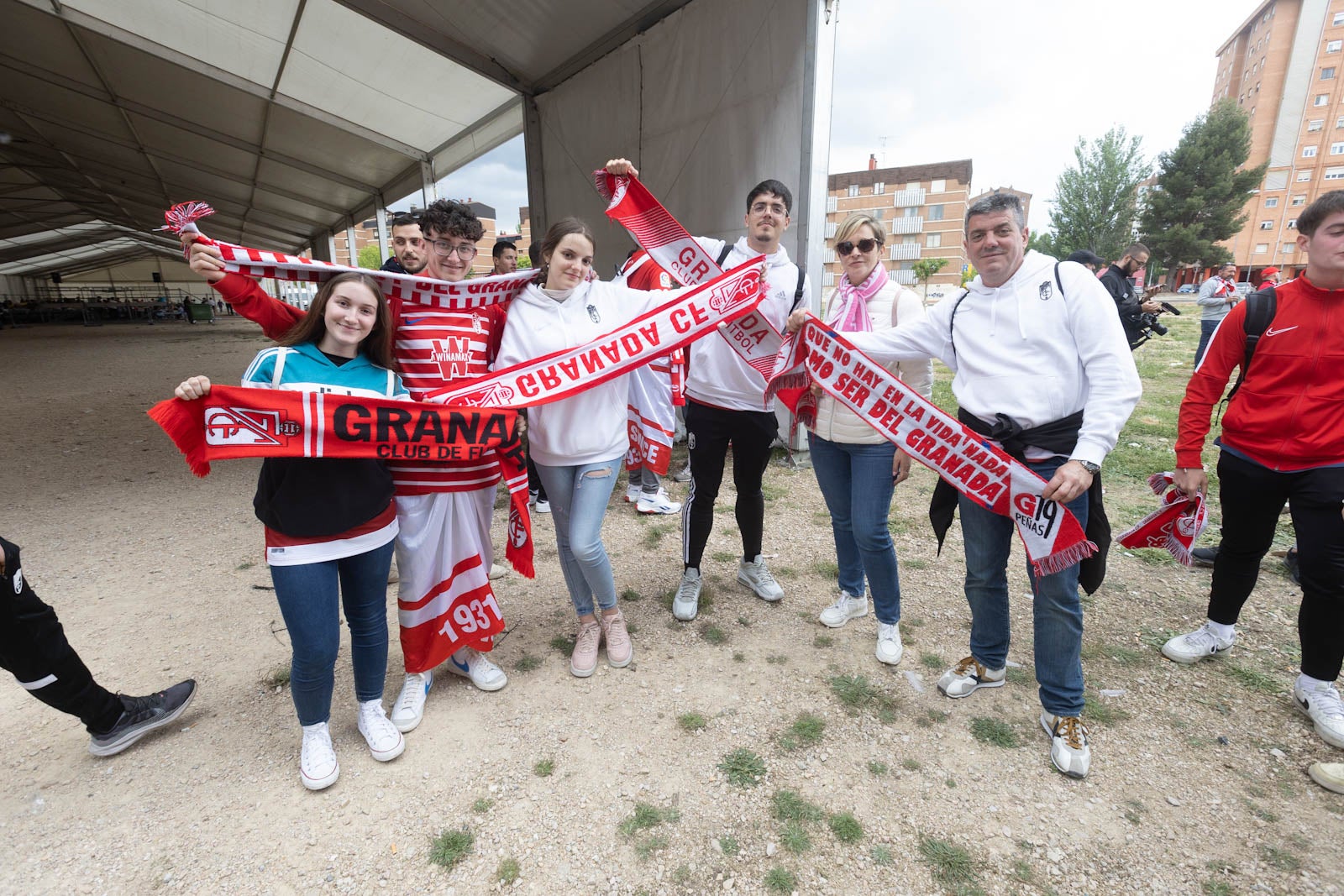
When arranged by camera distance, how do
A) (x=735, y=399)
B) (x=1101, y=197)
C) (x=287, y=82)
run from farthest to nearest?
(x=1101, y=197) → (x=287, y=82) → (x=735, y=399)

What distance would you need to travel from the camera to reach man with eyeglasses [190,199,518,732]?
251 cm

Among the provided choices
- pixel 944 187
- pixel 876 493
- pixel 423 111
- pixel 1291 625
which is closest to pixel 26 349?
pixel 423 111

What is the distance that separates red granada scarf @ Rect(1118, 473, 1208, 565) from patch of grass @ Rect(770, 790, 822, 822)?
6.64 ft

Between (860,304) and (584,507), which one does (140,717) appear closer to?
(584,507)

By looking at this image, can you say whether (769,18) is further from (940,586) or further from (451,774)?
(451,774)

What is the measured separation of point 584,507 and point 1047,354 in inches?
77.6

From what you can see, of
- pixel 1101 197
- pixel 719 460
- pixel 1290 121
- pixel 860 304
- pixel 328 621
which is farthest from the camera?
pixel 1290 121

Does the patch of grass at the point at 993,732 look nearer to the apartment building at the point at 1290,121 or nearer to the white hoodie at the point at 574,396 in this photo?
the white hoodie at the point at 574,396

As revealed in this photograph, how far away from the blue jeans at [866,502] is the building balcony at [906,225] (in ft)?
241

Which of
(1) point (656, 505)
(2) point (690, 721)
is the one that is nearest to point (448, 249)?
(2) point (690, 721)

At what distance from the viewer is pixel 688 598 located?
3.52 metres

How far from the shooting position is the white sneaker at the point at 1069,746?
234cm

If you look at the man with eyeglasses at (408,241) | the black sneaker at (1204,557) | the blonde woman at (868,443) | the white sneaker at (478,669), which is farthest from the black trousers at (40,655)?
the black sneaker at (1204,557)

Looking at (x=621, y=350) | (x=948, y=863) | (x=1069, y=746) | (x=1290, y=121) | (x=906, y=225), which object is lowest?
(x=948, y=863)
